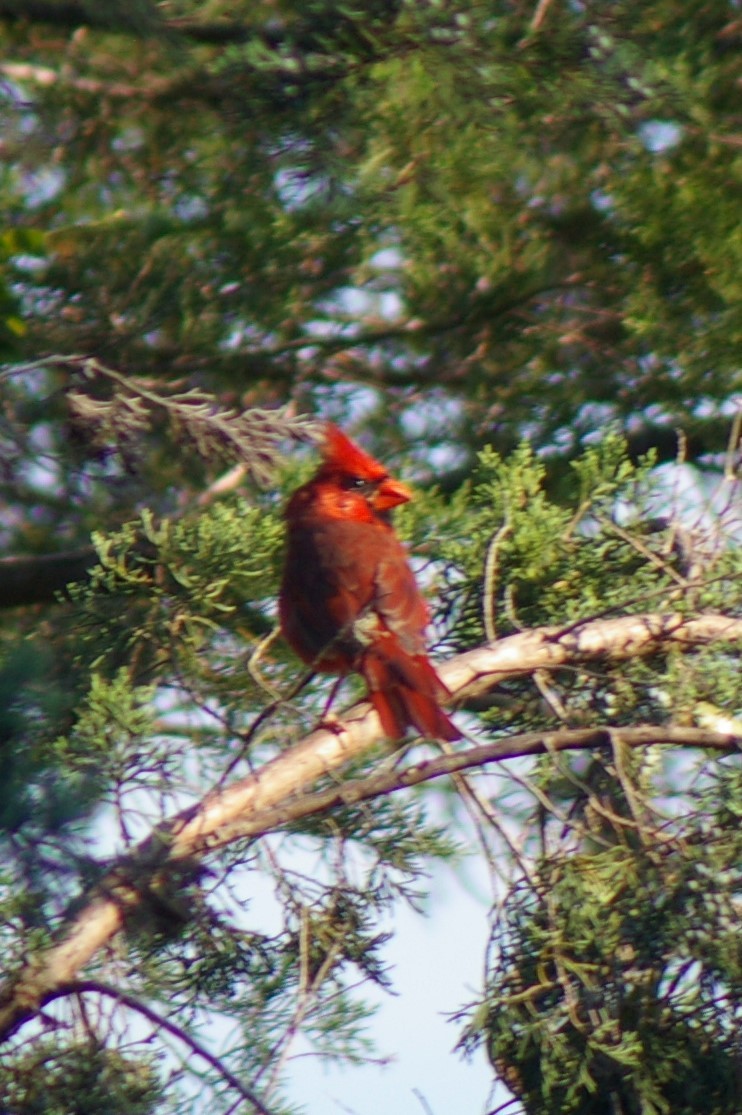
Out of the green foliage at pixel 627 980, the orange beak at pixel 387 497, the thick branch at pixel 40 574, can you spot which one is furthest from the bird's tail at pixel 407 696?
the thick branch at pixel 40 574

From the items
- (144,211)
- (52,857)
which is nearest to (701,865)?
(52,857)

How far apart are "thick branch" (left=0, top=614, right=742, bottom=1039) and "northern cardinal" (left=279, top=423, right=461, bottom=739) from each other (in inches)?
3.3

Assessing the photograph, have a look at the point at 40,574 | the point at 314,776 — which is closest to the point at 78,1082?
the point at 314,776

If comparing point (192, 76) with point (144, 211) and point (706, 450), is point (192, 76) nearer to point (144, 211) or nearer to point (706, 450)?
point (144, 211)

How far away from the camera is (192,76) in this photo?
500cm

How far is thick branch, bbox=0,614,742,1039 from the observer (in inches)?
105

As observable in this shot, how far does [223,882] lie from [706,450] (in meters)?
2.56

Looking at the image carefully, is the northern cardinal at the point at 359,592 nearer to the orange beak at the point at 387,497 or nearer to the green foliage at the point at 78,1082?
the orange beak at the point at 387,497

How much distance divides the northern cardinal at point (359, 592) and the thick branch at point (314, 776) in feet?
0.28

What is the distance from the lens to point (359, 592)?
3.66m

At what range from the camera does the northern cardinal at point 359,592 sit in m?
3.16

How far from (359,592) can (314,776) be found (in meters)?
0.76

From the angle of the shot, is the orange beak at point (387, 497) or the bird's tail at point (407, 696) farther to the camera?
the orange beak at point (387, 497)

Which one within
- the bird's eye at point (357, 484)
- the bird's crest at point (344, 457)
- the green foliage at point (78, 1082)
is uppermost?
the bird's crest at point (344, 457)
